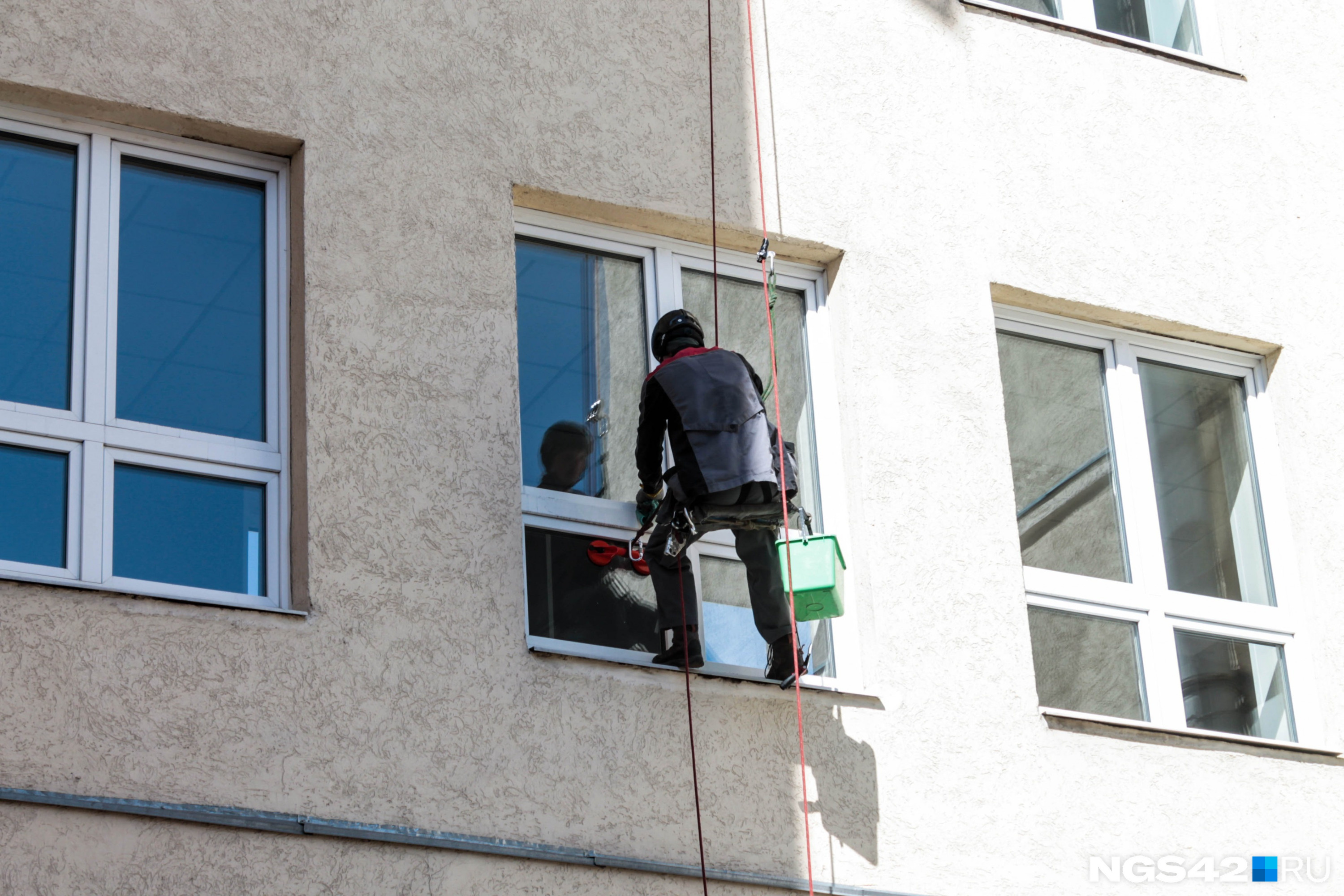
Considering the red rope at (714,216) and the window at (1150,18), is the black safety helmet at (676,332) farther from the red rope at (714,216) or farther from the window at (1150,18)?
the window at (1150,18)

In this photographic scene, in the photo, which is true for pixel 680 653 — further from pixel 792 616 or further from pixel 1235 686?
pixel 1235 686

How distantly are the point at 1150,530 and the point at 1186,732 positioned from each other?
1036mm

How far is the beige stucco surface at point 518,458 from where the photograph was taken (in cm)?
642

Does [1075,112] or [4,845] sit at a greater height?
[1075,112]

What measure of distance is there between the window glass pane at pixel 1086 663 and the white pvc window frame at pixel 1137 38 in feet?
9.65

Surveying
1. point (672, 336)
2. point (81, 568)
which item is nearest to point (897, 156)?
point (672, 336)

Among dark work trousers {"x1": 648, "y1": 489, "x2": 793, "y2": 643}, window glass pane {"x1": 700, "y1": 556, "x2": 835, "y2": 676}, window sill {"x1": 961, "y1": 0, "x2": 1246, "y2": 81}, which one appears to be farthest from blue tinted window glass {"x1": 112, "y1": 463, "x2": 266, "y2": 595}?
window sill {"x1": 961, "y1": 0, "x2": 1246, "y2": 81}

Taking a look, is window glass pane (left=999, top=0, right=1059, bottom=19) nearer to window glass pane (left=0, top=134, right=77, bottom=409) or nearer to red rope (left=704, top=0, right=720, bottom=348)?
red rope (left=704, top=0, right=720, bottom=348)

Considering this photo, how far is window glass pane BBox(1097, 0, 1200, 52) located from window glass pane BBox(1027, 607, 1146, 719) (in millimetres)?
3263

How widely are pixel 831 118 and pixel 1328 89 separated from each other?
3.00 metres

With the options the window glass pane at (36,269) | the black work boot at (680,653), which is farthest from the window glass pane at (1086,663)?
the window glass pane at (36,269)

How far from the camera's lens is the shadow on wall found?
7.32m

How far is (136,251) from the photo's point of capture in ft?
23.6

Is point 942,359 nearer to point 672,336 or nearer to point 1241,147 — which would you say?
point 672,336
